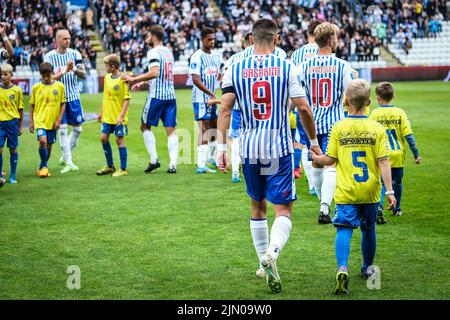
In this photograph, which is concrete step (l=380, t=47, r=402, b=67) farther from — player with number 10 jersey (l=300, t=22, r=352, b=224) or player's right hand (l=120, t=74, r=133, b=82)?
player with number 10 jersey (l=300, t=22, r=352, b=224)

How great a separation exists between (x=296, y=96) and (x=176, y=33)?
35125mm

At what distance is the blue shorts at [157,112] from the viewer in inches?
543

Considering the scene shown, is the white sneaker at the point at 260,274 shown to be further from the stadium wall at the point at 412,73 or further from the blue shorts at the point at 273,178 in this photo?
the stadium wall at the point at 412,73

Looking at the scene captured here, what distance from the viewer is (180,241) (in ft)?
28.5

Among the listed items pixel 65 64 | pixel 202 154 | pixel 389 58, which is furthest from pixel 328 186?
pixel 389 58

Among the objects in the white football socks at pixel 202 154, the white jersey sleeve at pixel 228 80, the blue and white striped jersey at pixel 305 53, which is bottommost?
the white football socks at pixel 202 154

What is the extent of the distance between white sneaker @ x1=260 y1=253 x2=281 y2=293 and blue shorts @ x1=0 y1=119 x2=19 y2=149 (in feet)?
24.6

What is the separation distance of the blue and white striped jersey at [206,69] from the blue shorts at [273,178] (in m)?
6.78

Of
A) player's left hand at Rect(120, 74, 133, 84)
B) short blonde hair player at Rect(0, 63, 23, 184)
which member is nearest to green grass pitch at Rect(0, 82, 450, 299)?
short blonde hair player at Rect(0, 63, 23, 184)

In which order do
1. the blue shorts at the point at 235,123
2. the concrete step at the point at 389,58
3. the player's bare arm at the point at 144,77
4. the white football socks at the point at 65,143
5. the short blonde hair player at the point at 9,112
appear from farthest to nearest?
the concrete step at the point at 389,58
the white football socks at the point at 65,143
the player's bare arm at the point at 144,77
the short blonde hair player at the point at 9,112
the blue shorts at the point at 235,123

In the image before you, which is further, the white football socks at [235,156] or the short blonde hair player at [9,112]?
the short blonde hair player at [9,112]

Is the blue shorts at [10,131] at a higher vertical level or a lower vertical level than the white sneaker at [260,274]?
higher

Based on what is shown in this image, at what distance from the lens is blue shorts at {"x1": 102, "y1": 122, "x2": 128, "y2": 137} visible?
13.6 meters

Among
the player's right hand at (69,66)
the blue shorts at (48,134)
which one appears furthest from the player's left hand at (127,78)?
the blue shorts at (48,134)
